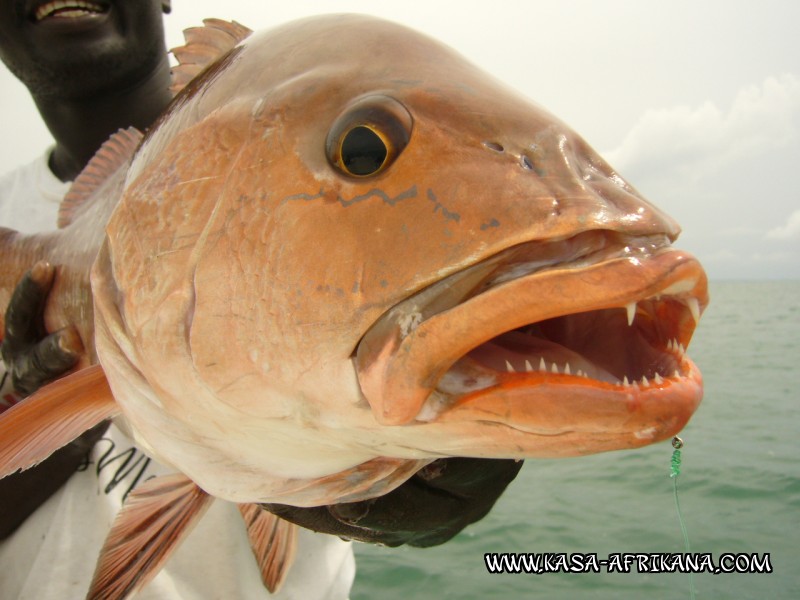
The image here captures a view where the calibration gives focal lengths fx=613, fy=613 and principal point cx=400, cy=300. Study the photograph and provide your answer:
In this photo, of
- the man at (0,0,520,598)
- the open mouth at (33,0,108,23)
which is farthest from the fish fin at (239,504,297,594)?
the open mouth at (33,0,108,23)

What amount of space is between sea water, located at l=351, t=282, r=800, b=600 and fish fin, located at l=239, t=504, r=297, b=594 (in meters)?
3.06

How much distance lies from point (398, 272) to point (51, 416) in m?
0.84

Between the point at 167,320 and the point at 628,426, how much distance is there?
2.13ft

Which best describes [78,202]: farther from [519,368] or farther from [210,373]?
[519,368]

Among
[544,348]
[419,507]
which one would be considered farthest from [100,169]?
[544,348]

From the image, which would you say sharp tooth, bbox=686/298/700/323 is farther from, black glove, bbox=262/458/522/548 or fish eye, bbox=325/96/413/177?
black glove, bbox=262/458/522/548

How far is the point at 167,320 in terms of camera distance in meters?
0.91

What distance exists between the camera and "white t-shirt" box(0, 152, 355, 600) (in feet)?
5.89

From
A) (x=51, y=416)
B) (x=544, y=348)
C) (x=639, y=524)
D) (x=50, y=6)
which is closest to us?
(x=544, y=348)

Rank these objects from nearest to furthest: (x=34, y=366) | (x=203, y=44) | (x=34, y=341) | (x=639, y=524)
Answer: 1. (x=203, y=44)
2. (x=34, y=366)
3. (x=34, y=341)
4. (x=639, y=524)

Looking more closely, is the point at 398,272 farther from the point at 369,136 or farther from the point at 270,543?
the point at 270,543

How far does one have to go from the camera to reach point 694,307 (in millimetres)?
729

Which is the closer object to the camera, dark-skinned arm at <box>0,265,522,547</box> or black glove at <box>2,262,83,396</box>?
dark-skinned arm at <box>0,265,522,547</box>

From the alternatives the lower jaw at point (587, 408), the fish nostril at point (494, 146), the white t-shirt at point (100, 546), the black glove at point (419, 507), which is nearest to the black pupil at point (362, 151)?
the fish nostril at point (494, 146)
